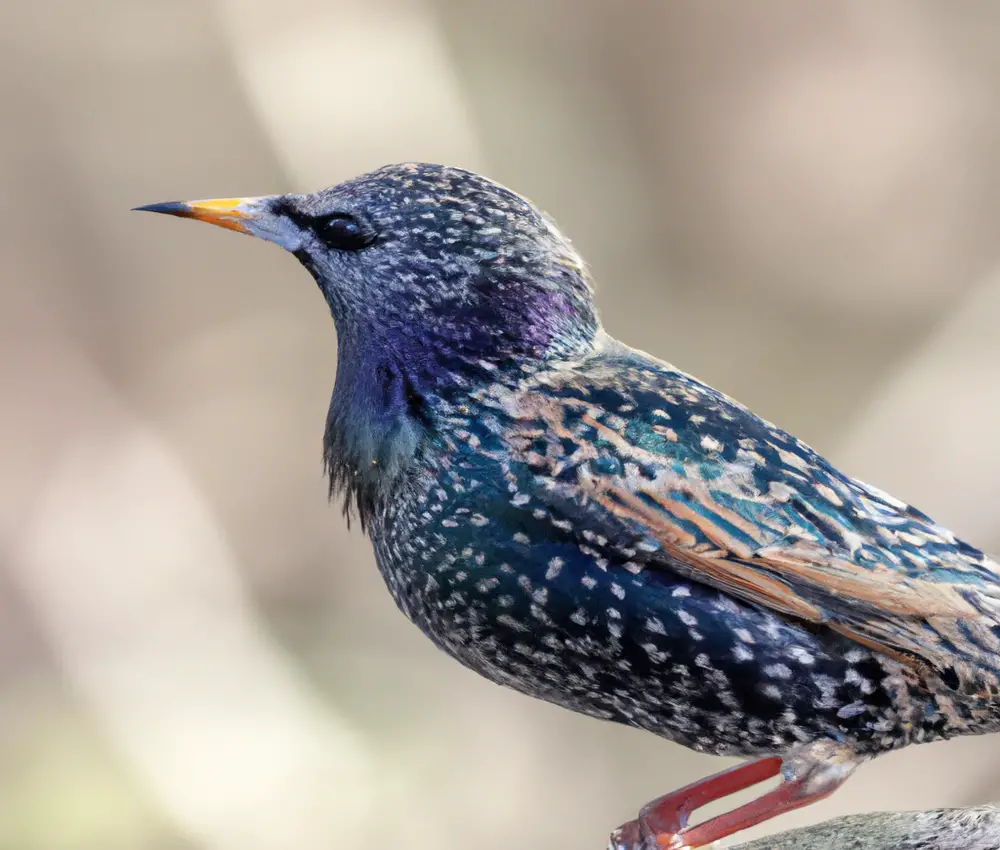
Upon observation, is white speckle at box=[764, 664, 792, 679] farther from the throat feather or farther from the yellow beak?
the yellow beak

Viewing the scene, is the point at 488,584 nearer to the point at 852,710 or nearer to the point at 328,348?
the point at 852,710

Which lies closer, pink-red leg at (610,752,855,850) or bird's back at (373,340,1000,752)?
bird's back at (373,340,1000,752)

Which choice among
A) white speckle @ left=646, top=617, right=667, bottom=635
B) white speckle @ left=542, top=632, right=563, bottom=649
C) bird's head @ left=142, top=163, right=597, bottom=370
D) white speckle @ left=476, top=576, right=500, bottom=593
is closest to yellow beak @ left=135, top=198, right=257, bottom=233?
bird's head @ left=142, top=163, right=597, bottom=370

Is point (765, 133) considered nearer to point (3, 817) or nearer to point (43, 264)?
point (43, 264)

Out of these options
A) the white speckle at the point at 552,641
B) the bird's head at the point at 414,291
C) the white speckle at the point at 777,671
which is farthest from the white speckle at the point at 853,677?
the bird's head at the point at 414,291

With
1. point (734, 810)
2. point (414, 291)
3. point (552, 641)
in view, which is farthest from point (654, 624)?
point (414, 291)

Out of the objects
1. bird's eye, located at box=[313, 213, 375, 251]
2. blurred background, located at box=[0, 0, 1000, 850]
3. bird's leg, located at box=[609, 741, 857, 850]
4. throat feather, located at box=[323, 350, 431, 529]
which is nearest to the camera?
bird's leg, located at box=[609, 741, 857, 850]
